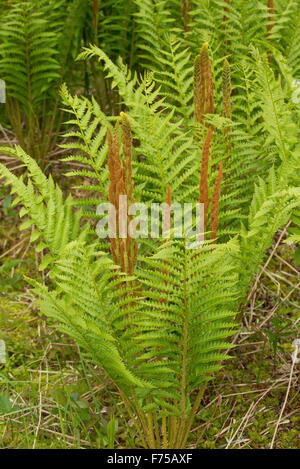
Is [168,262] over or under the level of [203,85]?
under

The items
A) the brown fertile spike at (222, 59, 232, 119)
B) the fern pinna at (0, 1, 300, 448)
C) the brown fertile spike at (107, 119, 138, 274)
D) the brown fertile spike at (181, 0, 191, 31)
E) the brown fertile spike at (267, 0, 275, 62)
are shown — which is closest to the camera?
the brown fertile spike at (107, 119, 138, 274)

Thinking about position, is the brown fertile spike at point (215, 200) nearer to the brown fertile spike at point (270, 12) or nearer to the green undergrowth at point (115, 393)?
the green undergrowth at point (115, 393)

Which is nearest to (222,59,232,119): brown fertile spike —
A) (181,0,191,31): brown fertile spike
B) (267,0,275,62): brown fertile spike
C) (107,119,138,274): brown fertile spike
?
(107,119,138,274): brown fertile spike

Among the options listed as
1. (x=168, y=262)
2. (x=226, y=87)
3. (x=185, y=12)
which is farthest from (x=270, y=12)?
(x=168, y=262)

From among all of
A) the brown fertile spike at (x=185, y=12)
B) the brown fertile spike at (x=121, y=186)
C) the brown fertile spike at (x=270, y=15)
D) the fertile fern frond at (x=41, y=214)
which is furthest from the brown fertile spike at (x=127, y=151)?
the brown fertile spike at (x=185, y=12)

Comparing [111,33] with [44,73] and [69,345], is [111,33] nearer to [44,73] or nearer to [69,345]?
[44,73]

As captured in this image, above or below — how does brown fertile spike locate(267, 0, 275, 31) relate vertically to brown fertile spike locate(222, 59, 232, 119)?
above

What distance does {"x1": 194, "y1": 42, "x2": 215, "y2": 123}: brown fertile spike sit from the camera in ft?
5.95

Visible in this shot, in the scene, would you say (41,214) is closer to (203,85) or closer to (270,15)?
(203,85)

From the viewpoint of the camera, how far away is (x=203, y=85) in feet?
6.09

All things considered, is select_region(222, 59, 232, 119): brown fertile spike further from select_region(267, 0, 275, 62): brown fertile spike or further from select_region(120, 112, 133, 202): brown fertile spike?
select_region(267, 0, 275, 62): brown fertile spike

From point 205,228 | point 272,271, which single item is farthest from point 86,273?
point 272,271

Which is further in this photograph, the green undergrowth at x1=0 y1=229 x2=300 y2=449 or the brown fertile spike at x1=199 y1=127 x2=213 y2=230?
the green undergrowth at x1=0 y1=229 x2=300 y2=449

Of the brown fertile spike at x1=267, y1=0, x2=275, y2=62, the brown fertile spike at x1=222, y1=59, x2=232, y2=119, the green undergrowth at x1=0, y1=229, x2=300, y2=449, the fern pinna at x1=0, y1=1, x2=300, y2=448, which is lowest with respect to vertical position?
the green undergrowth at x1=0, y1=229, x2=300, y2=449
